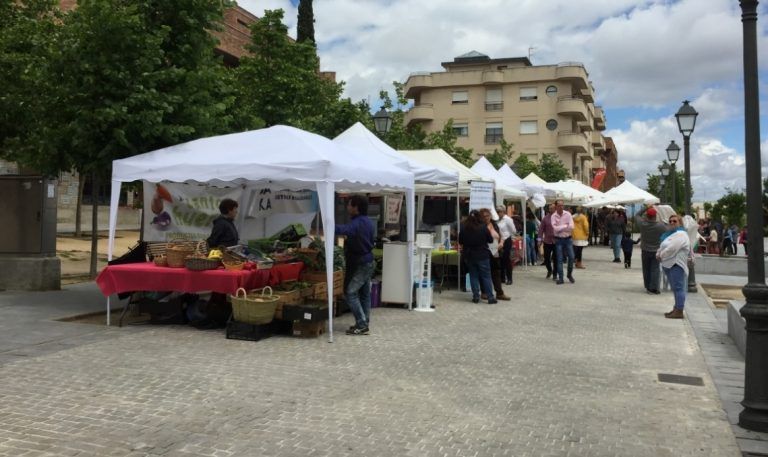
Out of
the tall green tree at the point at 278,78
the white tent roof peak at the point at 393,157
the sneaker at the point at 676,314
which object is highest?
the tall green tree at the point at 278,78

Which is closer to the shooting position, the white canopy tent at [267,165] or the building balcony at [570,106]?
the white canopy tent at [267,165]

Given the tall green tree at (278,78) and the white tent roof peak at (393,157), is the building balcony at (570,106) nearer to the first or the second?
the tall green tree at (278,78)

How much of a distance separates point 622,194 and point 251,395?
23.0 metres

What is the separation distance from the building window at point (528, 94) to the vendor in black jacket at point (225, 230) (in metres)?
54.9

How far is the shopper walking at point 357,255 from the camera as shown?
26.7ft

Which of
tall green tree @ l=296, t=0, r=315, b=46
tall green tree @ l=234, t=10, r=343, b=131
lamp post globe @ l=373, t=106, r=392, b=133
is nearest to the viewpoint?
lamp post globe @ l=373, t=106, r=392, b=133

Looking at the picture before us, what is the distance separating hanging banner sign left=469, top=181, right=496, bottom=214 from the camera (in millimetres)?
12820

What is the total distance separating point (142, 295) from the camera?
900 cm

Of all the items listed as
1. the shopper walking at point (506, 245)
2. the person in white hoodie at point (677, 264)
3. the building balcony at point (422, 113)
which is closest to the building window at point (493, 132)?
the building balcony at point (422, 113)

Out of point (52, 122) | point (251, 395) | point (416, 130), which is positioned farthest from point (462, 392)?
point (416, 130)

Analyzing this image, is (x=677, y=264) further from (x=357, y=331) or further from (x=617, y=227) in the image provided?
(x=617, y=227)

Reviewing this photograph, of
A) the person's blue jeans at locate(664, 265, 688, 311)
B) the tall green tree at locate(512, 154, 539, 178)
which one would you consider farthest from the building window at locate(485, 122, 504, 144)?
the person's blue jeans at locate(664, 265, 688, 311)

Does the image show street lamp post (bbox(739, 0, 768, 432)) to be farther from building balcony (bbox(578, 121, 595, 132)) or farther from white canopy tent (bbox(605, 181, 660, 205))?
building balcony (bbox(578, 121, 595, 132))

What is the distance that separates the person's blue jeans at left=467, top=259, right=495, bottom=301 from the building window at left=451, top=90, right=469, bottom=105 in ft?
172
